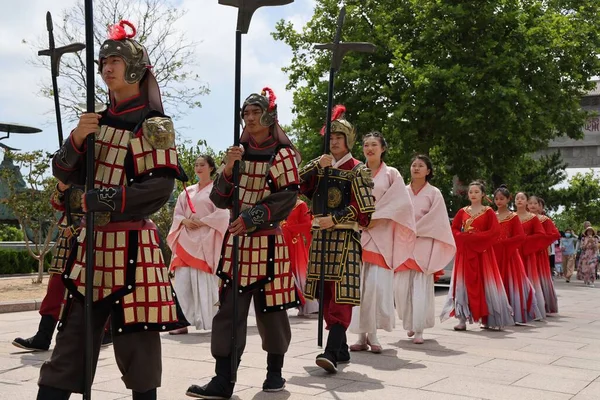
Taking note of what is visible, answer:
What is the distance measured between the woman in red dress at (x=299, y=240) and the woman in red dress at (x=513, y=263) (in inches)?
92.6

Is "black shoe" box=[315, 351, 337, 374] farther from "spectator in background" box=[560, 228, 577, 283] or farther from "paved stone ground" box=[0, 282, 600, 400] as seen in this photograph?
"spectator in background" box=[560, 228, 577, 283]

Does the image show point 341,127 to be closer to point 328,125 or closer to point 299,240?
point 328,125

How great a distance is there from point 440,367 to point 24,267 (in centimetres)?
1368

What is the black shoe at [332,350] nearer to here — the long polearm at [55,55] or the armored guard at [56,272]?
the armored guard at [56,272]

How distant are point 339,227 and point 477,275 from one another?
3.57m

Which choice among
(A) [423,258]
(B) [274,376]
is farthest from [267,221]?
(A) [423,258]

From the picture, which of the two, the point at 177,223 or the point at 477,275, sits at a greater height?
the point at 177,223

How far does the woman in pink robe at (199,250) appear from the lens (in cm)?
870

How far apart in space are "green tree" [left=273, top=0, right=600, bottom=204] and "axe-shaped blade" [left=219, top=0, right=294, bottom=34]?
16.1m

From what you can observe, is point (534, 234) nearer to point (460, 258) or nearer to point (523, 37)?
point (460, 258)

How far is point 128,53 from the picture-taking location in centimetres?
403

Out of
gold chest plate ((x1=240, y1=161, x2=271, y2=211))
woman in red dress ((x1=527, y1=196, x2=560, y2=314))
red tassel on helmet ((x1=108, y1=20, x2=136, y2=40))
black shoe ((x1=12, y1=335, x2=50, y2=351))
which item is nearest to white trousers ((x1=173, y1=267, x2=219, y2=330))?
black shoe ((x1=12, y1=335, x2=50, y2=351))

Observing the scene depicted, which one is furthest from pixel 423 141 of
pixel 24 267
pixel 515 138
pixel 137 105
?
pixel 137 105

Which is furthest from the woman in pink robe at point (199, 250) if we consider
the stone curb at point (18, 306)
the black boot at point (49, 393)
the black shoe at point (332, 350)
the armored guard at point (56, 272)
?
the black boot at point (49, 393)
